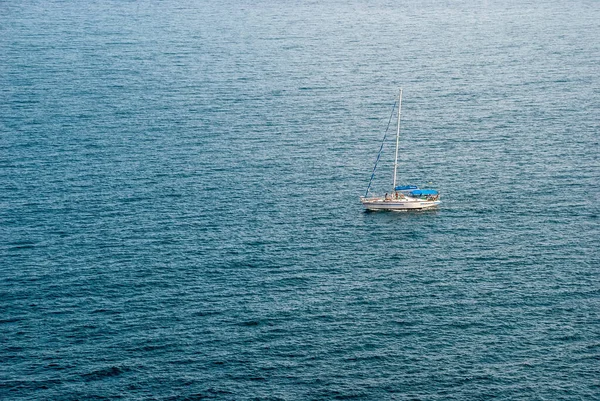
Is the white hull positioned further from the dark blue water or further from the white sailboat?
the dark blue water

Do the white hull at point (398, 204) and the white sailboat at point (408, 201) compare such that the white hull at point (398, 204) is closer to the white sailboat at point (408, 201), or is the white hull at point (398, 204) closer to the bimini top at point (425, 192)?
the white sailboat at point (408, 201)

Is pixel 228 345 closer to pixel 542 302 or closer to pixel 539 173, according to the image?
pixel 542 302

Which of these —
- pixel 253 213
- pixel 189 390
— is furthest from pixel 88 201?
pixel 189 390

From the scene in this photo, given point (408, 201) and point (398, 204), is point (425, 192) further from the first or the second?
point (398, 204)

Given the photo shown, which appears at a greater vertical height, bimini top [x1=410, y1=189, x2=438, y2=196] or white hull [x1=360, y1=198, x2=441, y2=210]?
bimini top [x1=410, y1=189, x2=438, y2=196]

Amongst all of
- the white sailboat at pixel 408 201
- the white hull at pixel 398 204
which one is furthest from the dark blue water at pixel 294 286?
the white sailboat at pixel 408 201

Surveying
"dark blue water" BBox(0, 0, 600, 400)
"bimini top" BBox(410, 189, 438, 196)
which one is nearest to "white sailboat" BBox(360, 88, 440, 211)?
"bimini top" BBox(410, 189, 438, 196)

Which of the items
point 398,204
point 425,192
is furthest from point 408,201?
point 425,192

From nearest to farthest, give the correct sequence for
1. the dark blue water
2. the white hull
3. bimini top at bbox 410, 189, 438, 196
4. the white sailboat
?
the dark blue water, the white hull, the white sailboat, bimini top at bbox 410, 189, 438, 196
